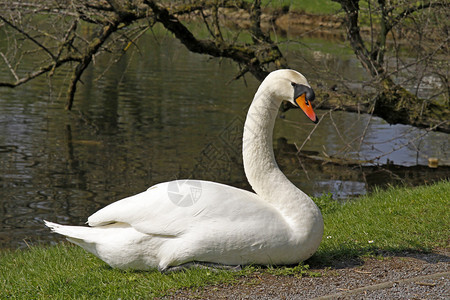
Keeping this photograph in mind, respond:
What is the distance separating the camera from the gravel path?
4719 mm

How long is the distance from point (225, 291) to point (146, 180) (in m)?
8.07

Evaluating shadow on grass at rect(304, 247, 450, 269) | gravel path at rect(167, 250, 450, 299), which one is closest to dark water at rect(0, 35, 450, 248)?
shadow on grass at rect(304, 247, 450, 269)

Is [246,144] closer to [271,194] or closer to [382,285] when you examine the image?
[271,194]

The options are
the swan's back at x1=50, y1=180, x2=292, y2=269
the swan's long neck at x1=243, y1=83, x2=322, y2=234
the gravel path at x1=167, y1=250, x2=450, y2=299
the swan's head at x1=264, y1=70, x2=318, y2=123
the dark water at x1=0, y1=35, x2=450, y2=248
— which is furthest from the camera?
the dark water at x1=0, y1=35, x2=450, y2=248

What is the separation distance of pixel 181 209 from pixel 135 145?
34.5 feet

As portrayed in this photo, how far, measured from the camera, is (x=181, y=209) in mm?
5242

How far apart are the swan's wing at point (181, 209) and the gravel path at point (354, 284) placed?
1.92 feet

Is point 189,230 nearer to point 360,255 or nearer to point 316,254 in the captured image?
point 316,254

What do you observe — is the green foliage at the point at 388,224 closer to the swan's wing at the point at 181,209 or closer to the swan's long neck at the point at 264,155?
the swan's long neck at the point at 264,155

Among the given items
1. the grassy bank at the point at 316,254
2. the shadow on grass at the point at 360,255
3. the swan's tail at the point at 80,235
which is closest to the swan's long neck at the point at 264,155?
the shadow on grass at the point at 360,255

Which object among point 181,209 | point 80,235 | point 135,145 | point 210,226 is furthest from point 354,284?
point 135,145

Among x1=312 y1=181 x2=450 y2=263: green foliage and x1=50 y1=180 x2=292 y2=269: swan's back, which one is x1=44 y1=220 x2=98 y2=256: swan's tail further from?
x1=312 y1=181 x2=450 y2=263: green foliage

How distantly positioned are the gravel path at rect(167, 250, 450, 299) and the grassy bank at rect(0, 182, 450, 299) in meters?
0.17

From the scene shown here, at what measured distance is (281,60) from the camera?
14086 mm
